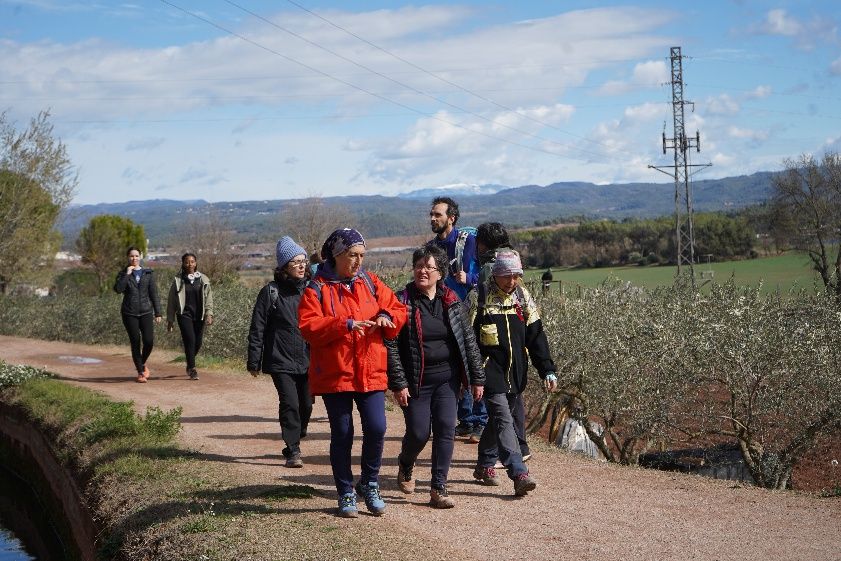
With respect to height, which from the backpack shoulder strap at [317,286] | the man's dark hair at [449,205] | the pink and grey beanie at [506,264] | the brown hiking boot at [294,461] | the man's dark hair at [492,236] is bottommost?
the brown hiking boot at [294,461]

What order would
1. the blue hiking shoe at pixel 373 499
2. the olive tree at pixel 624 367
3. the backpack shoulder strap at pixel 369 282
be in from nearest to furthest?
the backpack shoulder strap at pixel 369 282 → the blue hiking shoe at pixel 373 499 → the olive tree at pixel 624 367

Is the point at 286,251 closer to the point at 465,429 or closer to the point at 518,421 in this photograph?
the point at 518,421

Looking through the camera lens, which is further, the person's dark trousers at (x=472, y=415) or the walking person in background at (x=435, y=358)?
the person's dark trousers at (x=472, y=415)

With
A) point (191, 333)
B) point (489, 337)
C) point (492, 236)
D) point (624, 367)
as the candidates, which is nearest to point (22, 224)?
point (191, 333)

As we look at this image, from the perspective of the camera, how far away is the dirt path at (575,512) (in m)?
6.65

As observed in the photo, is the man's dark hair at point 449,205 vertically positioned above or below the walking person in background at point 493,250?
above

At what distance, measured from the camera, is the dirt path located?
665 cm

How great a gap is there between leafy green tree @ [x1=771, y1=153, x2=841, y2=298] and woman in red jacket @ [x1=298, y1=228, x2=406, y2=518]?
57.4 m

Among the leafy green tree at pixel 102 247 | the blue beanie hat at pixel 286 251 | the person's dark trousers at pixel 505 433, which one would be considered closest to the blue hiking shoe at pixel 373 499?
the person's dark trousers at pixel 505 433

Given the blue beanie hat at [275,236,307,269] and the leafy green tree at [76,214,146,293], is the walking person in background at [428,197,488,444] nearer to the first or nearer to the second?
the blue beanie hat at [275,236,307,269]

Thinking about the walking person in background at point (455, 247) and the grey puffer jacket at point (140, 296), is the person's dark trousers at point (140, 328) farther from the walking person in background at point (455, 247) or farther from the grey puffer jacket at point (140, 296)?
the walking person in background at point (455, 247)

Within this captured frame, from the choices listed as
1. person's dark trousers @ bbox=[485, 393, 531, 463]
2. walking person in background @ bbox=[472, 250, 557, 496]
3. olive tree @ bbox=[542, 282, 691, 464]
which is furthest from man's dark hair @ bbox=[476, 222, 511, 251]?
olive tree @ bbox=[542, 282, 691, 464]

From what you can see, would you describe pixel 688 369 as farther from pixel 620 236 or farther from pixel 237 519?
pixel 620 236

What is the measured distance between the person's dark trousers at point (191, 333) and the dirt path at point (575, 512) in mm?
3965
